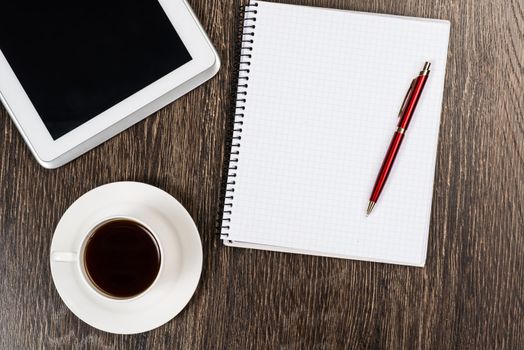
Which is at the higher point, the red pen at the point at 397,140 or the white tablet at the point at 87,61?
the white tablet at the point at 87,61

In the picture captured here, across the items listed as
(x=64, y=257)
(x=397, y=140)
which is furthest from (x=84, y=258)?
(x=397, y=140)

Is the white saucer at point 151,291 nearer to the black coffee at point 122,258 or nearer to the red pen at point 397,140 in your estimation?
the black coffee at point 122,258

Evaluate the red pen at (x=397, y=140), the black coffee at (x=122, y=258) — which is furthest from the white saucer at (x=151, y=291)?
the red pen at (x=397, y=140)

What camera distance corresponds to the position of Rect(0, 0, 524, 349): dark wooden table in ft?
2.04

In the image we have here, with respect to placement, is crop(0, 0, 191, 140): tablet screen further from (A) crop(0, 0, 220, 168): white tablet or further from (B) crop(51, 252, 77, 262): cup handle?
(B) crop(51, 252, 77, 262): cup handle

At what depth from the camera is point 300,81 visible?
0.62m

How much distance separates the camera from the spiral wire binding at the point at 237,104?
24.2 inches

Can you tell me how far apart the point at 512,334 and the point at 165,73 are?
481 mm

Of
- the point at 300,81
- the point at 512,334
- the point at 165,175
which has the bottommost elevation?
the point at 512,334

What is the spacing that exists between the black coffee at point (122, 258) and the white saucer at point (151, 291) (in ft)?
0.06

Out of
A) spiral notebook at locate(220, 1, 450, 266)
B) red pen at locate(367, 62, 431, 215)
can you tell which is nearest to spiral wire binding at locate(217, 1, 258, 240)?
spiral notebook at locate(220, 1, 450, 266)

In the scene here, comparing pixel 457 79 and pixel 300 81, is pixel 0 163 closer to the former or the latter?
pixel 300 81

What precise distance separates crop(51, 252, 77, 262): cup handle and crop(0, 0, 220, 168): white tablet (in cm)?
10

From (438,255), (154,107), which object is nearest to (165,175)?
(154,107)
